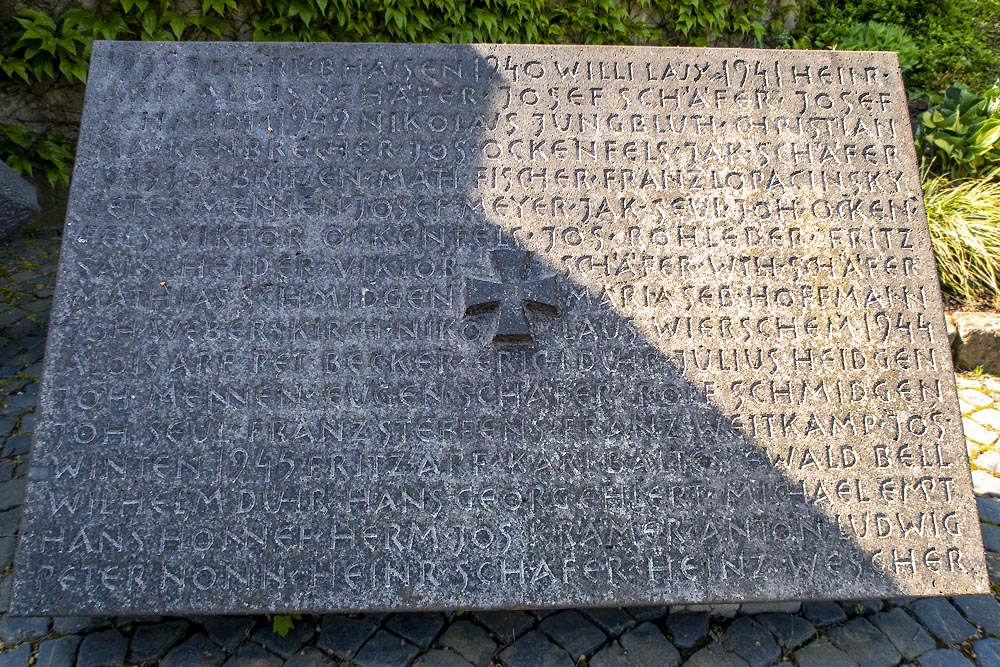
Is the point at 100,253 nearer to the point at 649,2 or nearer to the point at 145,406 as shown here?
the point at 145,406

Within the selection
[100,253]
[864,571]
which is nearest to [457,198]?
[100,253]

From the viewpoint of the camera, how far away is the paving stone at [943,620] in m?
2.45

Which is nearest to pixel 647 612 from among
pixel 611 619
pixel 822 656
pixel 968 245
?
pixel 611 619

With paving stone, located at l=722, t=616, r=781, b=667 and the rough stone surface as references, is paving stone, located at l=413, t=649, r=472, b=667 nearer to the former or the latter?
paving stone, located at l=722, t=616, r=781, b=667

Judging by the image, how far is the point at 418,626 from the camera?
2.44 meters

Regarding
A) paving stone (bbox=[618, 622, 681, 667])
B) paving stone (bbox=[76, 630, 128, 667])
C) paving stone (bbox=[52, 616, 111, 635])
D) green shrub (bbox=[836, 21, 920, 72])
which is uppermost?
green shrub (bbox=[836, 21, 920, 72])

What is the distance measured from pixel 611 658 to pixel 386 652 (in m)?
0.78

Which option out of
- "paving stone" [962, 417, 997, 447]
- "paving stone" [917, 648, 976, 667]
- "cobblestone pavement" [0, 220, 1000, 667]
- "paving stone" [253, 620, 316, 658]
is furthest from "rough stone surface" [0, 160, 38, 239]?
"paving stone" [962, 417, 997, 447]

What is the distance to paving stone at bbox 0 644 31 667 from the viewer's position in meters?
2.25

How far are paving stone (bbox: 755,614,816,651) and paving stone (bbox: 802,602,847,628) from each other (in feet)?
0.11

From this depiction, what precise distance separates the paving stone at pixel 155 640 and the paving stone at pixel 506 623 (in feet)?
3.48

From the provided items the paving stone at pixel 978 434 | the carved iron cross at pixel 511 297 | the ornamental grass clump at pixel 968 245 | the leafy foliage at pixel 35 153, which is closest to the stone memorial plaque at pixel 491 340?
the carved iron cross at pixel 511 297

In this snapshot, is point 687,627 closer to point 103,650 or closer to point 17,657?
point 103,650

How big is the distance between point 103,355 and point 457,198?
4.65 feet
